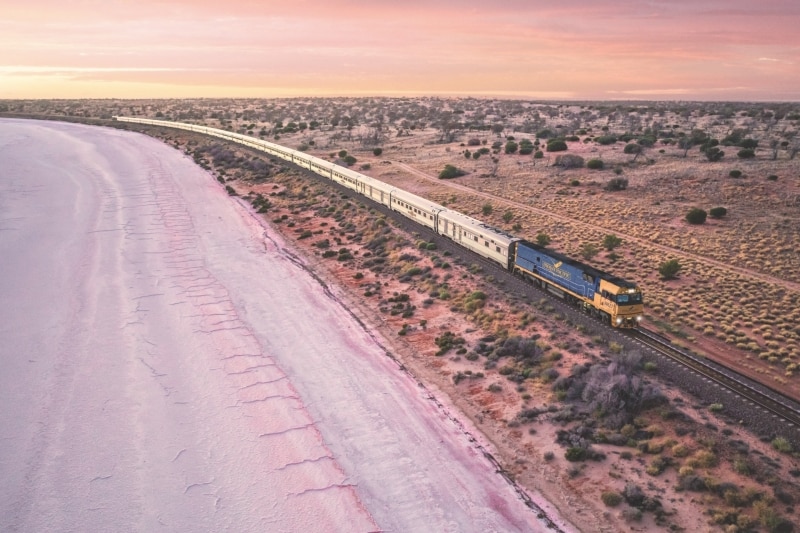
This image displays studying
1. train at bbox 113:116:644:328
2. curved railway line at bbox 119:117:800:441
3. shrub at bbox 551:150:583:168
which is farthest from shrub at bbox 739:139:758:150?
curved railway line at bbox 119:117:800:441

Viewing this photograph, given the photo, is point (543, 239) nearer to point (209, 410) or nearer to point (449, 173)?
point (449, 173)

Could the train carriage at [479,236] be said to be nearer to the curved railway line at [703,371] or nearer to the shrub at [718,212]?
the curved railway line at [703,371]

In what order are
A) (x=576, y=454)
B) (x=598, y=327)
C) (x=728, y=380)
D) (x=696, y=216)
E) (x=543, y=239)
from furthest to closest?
(x=696, y=216) → (x=543, y=239) → (x=598, y=327) → (x=728, y=380) → (x=576, y=454)

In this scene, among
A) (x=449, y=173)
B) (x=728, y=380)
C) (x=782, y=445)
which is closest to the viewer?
(x=782, y=445)

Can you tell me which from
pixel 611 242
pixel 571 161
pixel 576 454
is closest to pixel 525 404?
pixel 576 454

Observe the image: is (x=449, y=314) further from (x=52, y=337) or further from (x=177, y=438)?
(x=52, y=337)

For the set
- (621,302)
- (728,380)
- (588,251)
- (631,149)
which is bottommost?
(728,380)
